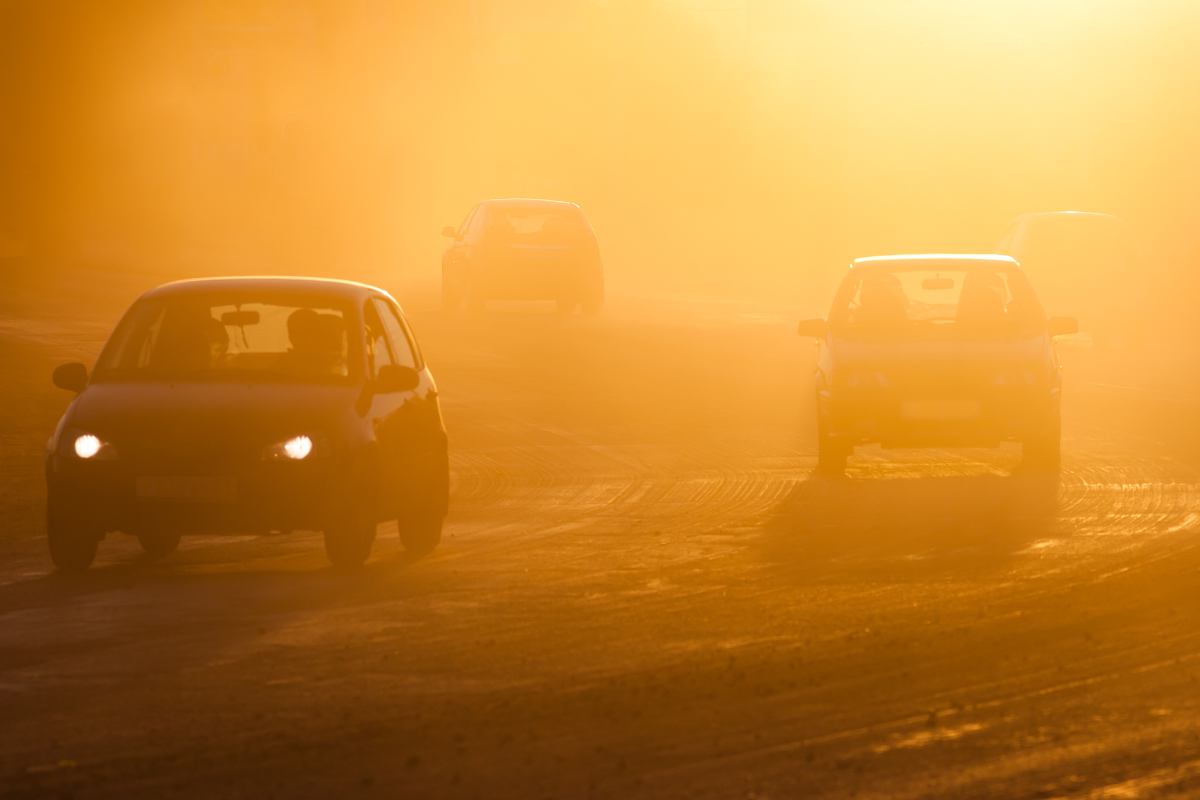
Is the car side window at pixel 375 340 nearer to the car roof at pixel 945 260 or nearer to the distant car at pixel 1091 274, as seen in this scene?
the car roof at pixel 945 260

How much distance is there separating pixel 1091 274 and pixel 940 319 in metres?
15.2

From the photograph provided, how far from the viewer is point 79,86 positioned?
200 feet

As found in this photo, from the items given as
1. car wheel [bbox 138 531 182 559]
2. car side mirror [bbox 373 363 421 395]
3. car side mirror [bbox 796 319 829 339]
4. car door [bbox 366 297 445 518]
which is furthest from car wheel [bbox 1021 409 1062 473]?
car wheel [bbox 138 531 182 559]

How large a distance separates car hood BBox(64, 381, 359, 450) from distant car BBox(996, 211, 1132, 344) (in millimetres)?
21268

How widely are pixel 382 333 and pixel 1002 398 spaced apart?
5.21m

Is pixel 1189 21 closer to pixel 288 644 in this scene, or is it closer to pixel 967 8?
pixel 967 8

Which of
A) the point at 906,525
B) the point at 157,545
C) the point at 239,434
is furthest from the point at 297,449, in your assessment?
the point at 906,525

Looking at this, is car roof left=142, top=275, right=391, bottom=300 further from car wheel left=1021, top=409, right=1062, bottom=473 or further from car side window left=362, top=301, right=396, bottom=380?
car wheel left=1021, top=409, right=1062, bottom=473

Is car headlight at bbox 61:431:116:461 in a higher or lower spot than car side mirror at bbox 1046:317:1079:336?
higher

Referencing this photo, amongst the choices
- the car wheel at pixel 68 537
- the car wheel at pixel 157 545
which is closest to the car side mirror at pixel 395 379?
the car wheel at pixel 157 545

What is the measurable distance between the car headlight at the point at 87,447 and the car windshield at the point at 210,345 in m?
0.59

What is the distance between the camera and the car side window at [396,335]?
13516 millimetres

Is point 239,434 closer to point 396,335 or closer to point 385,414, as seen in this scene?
point 385,414

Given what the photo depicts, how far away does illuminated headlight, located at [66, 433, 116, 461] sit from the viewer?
12.0 m
